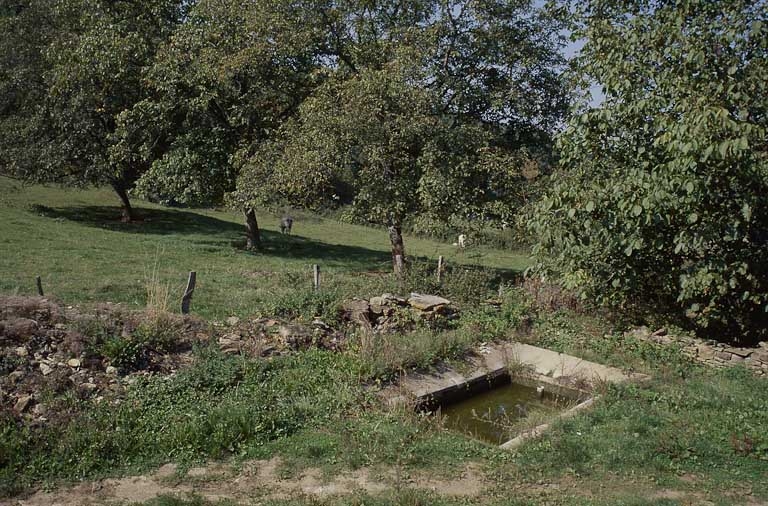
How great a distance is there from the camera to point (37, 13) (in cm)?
2311

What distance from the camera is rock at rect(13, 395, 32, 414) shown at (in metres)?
6.81

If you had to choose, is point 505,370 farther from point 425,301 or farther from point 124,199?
point 124,199

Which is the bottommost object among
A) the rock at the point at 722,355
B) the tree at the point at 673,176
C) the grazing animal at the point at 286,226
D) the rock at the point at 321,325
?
the rock at the point at 321,325

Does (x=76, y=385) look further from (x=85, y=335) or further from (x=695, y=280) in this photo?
(x=695, y=280)

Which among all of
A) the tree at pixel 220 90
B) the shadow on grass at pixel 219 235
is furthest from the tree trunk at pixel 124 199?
the tree at pixel 220 90

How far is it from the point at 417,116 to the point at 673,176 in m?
6.88

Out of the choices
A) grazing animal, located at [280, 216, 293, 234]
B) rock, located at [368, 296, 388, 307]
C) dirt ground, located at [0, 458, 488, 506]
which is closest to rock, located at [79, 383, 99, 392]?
dirt ground, located at [0, 458, 488, 506]

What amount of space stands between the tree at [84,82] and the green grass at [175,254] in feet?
6.67

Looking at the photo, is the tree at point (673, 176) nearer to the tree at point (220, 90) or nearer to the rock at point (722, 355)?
the rock at point (722, 355)

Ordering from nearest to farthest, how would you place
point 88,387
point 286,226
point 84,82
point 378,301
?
1. point 88,387
2. point 378,301
3. point 84,82
4. point 286,226

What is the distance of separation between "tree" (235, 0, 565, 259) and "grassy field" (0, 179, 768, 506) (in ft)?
13.0

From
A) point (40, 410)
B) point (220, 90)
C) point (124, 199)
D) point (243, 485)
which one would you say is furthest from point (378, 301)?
point (124, 199)

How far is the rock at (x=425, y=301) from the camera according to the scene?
1118 cm

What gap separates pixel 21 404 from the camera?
686 cm
